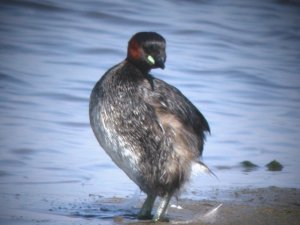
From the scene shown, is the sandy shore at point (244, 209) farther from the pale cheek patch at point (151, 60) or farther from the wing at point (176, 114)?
the pale cheek patch at point (151, 60)

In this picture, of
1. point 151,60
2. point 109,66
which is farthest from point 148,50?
point 109,66

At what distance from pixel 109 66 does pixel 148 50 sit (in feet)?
18.8

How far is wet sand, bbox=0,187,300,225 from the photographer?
6.03 m

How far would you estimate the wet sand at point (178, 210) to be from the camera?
603 cm

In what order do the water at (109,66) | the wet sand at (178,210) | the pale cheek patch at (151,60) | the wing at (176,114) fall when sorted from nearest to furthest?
the wet sand at (178,210) → the wing at (176,114) → the pale cheek patch at (151,60) → the water at (109,66)

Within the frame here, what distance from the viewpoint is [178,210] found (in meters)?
6.53

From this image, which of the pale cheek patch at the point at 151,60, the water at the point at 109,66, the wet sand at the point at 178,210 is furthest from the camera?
the water at the point at 109,66

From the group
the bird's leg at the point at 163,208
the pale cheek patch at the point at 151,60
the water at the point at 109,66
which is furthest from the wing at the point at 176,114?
the water at the point at 109,66

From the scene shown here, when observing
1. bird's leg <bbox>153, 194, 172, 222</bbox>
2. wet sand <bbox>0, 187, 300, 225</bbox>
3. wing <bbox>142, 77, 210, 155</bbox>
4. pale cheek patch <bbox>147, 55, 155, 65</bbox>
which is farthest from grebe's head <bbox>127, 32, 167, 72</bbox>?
wet sand <bbox>0, 187, 300, 225</bbox>

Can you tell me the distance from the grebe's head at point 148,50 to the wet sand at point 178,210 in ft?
3.81

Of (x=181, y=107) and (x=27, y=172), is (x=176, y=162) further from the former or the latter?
(x=27, y=172)

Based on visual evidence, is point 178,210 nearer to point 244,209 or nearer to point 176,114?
point 244,209

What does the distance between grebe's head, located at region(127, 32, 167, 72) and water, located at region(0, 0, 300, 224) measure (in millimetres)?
1249

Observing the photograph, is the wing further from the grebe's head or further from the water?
the water
